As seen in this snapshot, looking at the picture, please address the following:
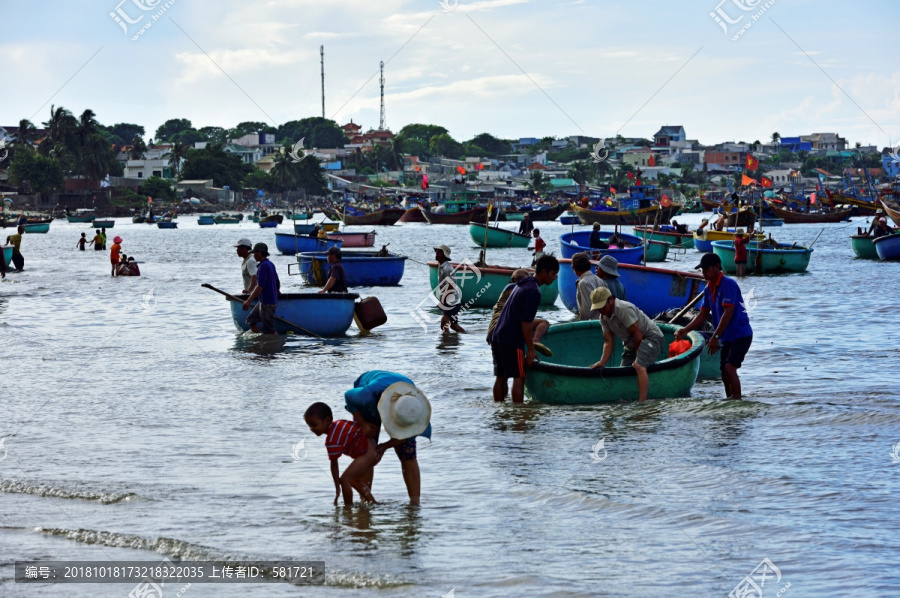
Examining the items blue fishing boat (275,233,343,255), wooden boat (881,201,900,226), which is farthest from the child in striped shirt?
wooden boat (881,201,900,226)

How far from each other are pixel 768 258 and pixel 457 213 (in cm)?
5620

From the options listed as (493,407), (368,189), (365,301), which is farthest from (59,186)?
(493,407)

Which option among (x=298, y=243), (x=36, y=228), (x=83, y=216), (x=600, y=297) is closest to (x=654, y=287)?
(x=600, y=297)

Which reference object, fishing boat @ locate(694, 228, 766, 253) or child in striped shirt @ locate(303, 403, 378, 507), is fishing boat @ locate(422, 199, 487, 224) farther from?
child in striped shirt @ locate(303, 403, 378, 507)

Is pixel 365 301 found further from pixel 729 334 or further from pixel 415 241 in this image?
pixel 415 241

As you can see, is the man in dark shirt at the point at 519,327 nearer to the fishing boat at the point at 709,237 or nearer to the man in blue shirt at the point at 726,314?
the man in blue shirt at the point at 726,314

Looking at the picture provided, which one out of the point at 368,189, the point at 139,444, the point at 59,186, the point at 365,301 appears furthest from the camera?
the point at 368,189

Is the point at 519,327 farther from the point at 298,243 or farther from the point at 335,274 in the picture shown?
the point at 298,243

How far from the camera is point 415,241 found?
63.2 meters

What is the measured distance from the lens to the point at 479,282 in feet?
70.0

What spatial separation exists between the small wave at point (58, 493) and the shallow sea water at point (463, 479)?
0.03 metres

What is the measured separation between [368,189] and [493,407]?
443 feet

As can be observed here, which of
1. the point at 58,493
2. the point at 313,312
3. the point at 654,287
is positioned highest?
the point at 654,287

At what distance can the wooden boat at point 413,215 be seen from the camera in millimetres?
100200
